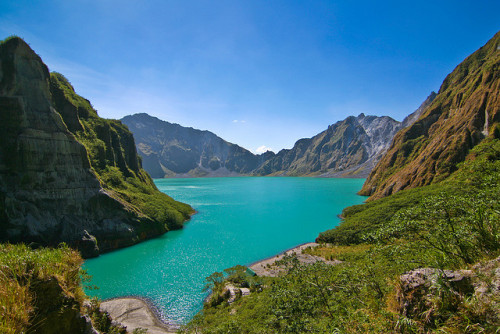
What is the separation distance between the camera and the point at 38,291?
722cm

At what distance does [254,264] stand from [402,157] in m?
104

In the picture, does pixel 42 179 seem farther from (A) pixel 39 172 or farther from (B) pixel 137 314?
(B) pixel 137 314

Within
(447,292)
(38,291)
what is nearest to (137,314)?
(38,291)

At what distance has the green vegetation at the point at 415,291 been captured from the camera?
20.8 ft

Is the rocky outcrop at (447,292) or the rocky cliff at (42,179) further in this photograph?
the rocky cliff at (42,179)

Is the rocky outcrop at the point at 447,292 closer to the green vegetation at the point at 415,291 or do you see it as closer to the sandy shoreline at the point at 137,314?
the green vegetation at the point at 415,291

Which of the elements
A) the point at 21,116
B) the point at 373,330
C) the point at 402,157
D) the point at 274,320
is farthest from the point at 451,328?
the point at 402,157

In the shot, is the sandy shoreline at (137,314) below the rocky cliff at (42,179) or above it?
below

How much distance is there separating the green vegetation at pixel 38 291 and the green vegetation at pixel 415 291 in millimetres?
8061

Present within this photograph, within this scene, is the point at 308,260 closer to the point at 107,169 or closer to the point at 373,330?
the point at 373,330

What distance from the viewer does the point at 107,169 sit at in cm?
6134

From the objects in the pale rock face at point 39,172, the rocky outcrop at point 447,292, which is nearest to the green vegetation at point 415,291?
the rocky outcrop at point 447,292

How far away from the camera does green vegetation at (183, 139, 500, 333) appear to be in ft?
20.8

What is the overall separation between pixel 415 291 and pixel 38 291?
12433mm
